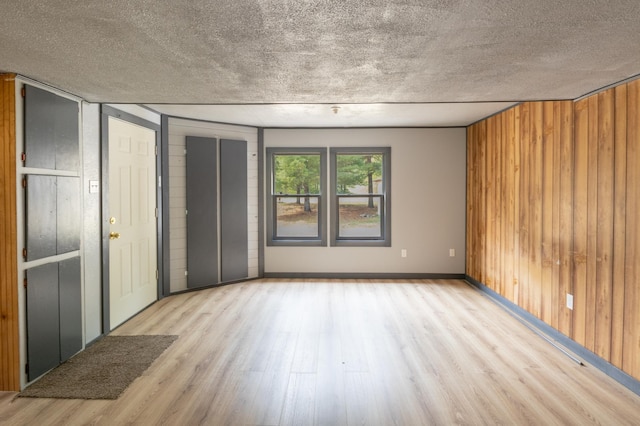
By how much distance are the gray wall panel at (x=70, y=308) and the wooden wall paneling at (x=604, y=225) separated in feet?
14.3

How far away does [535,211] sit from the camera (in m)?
4.16

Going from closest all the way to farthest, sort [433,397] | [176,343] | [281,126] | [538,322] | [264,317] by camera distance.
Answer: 1. [433,397]
2. [176,343]
3. [538,322]
4. [264,317]
5. [281,126]

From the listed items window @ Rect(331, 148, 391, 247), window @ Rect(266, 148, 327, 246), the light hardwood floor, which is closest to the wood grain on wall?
the light hardwood floor

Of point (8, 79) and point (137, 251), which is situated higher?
point (8, 79)

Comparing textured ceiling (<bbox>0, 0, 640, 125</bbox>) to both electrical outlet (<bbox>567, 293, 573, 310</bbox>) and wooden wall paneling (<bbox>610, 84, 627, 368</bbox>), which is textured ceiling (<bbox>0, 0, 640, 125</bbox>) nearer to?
wooden wall paneling (<bbox>610, 84, 627, 368</bbox>)

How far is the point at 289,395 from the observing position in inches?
107

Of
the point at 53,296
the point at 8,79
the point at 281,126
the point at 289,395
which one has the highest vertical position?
the point at 281,126

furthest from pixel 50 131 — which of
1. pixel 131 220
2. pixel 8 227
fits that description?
pixel 131 220

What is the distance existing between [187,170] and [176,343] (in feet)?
8.63

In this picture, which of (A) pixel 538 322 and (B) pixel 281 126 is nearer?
(A) pixel 538 322

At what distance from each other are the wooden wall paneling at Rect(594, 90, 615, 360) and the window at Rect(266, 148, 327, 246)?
394 centimetres

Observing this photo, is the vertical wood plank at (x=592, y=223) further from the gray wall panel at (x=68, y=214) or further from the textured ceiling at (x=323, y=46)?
the gray wall panel at (x=68, y=214)

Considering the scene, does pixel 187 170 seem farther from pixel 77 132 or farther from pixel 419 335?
pixel 419 335

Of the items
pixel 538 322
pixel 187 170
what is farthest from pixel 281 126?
pixel 538 322
